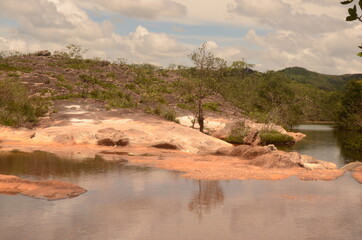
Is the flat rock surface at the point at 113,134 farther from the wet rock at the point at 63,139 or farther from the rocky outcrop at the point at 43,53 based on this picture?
the rocky outcrop at the point at 43,53

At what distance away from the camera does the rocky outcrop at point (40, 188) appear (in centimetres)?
1809

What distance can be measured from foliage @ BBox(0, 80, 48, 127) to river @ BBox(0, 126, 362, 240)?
49.5 ft

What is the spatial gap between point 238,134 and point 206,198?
987 inches

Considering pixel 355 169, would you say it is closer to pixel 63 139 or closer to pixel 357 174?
pixel 357 174

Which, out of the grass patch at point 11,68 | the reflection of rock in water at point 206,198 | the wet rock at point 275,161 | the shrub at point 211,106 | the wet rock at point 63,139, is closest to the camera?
the reflection of rock in water at point 206,198

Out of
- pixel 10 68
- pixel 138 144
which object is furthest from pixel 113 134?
pixel 10 68

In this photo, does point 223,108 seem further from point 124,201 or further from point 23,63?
point 124,201

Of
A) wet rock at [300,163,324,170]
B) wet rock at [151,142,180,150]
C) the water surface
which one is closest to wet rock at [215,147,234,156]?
wet rock at [151,142,180,150]

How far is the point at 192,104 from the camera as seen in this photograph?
58.3m

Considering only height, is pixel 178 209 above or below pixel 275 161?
below

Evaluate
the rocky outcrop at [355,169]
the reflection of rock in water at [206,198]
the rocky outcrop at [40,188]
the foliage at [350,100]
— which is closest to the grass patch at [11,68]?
the rocky outcrop at [40,188]

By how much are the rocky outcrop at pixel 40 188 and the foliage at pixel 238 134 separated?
1016 inches

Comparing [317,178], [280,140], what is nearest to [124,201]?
[317,178]

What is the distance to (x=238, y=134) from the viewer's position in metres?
Result: 43.5
